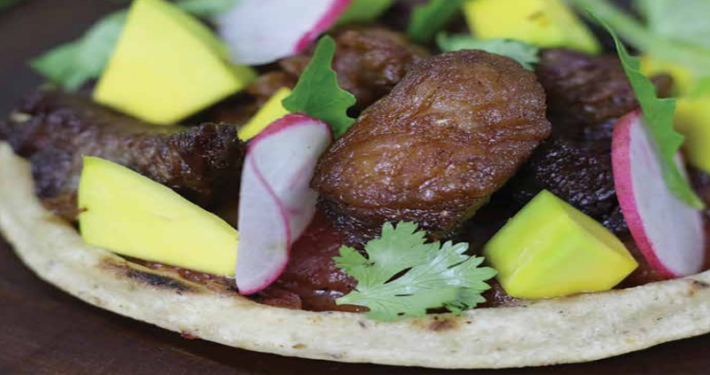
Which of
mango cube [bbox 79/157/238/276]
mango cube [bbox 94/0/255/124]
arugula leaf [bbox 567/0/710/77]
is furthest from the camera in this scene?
arugula leaf [bbox 567/0/710/77]

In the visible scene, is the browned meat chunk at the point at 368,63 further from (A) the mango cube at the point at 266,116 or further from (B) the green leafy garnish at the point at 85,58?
(B) the green leafy garnish at the point at 85,58

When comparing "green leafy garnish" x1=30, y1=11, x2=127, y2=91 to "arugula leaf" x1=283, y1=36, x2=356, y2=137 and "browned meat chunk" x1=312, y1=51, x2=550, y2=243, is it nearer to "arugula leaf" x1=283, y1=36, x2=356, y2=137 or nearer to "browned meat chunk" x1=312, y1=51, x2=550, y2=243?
"arugula leaf" x1=283, y1=36, x2=356, y2=137

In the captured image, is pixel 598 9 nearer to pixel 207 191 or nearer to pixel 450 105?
pixel 450 105

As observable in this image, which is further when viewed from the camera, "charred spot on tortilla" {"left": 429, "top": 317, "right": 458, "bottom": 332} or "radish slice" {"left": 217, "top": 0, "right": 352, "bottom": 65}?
"radish slice" {"left": 217, "top": 0, "right": 352, "bottom": 65}

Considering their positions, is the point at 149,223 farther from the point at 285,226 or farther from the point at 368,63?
the point at 368,63

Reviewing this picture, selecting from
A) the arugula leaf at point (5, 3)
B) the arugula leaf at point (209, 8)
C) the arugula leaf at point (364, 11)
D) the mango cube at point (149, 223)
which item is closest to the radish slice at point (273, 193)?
the mango cube at point (149, 223)

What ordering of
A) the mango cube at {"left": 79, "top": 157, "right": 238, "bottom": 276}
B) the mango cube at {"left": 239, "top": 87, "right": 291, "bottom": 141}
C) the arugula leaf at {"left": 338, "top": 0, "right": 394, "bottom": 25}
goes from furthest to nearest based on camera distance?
the arugula leaf at {"left": 338, "top": 0, "right": 394, "bottom": 25}
the mango cube at {"left": 239, "top": 87, "right": 291, "bottom": 141}
the mango cube at {"left": 79, "top": 157, "right": 238, "bottom": 276}

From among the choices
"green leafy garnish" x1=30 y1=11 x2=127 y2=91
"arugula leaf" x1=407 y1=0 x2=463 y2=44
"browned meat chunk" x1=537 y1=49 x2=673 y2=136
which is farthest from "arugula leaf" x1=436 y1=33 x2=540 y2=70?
"green leafy garnish" x1=30 y1=11 x2=127 y2=91

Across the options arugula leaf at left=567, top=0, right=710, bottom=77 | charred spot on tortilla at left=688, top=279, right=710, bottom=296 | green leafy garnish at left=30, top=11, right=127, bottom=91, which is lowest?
green leafy garnish at left=30, top=11, right=127, bottom=91
